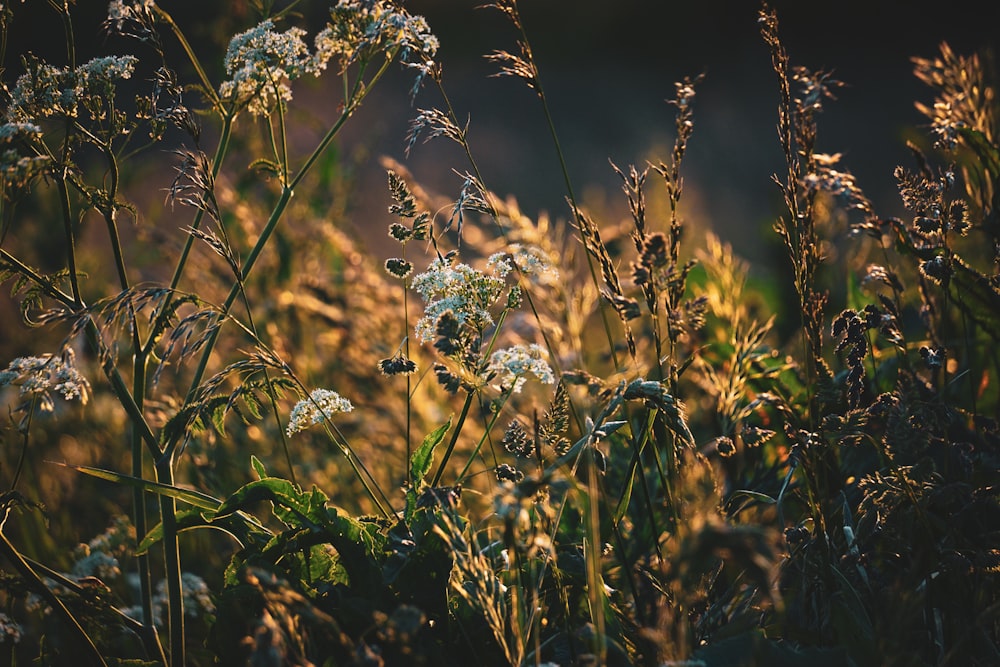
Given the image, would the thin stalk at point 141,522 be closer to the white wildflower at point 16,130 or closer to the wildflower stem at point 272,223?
Result: the wildflower stem at point 272,223

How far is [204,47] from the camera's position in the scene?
119 inches

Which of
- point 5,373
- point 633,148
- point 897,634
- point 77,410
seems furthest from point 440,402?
point 633,148

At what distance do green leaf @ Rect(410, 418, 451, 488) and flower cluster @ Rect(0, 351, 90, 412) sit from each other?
448 mm

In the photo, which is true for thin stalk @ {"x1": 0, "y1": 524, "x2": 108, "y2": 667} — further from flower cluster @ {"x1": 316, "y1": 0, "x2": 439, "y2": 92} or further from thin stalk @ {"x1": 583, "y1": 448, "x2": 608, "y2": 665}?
flower cluster @ {"x1": 316, "y1": 0, "x2": 439, "y2": 92}

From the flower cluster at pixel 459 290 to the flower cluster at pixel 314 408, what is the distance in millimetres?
158

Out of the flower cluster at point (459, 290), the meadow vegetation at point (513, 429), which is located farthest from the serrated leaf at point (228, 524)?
the flower cluster at point (459, 290)

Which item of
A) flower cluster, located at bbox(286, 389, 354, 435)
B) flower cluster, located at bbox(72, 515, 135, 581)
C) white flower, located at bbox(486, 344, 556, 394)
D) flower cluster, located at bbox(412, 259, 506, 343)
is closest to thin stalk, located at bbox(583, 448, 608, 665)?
white flower, located at bbox(486, 344, 556, 394)

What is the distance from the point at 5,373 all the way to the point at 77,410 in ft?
5.57

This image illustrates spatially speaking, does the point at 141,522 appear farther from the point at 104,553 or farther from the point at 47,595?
the point at 104,553

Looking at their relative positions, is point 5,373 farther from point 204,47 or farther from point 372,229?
point 372,229

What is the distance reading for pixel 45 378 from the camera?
1.07m

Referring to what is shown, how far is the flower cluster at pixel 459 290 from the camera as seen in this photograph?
1.09m

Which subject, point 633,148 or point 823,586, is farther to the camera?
point 633,148

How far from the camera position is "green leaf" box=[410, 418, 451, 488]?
119 centimetres
